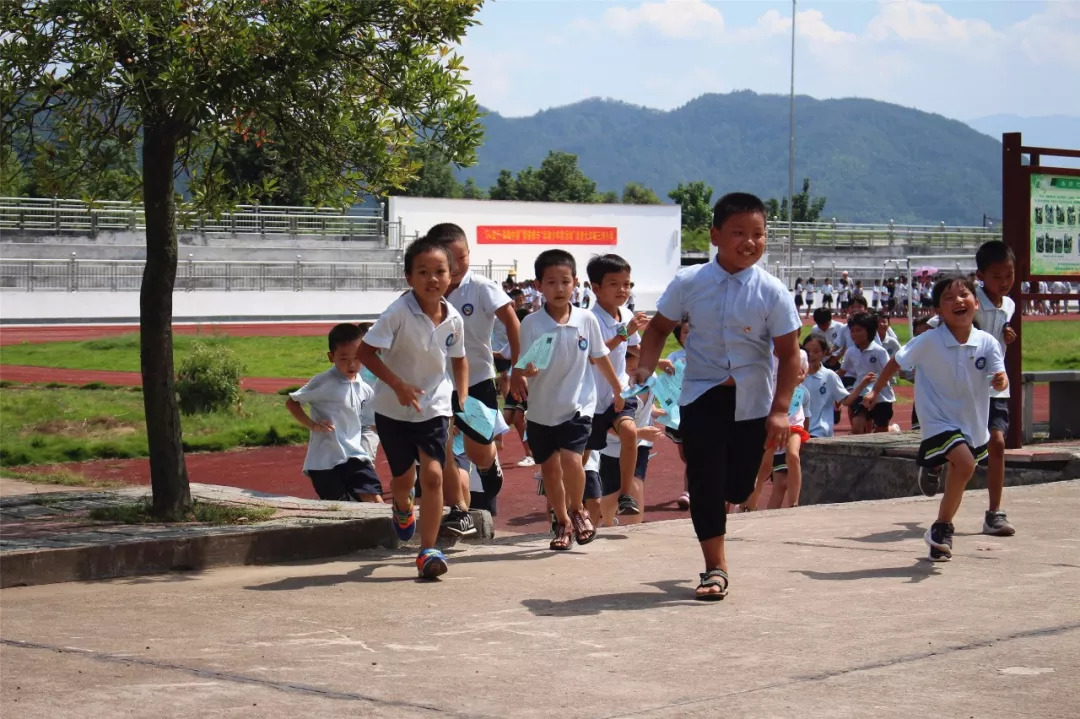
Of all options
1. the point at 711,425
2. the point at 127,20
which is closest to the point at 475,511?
the point at 711,425

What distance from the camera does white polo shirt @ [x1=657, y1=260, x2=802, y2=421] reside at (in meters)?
6.20

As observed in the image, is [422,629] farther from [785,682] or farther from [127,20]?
[127,20]

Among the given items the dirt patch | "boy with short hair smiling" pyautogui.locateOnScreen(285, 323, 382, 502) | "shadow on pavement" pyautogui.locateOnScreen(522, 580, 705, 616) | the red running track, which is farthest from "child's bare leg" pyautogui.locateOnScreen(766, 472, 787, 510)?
the dirt patch

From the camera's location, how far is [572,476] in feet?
25.4

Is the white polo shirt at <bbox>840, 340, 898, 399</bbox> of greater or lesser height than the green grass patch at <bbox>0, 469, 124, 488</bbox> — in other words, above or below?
above

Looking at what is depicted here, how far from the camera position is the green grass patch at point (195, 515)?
26.5ft

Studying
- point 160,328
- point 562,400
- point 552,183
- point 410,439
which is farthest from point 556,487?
point 552,183

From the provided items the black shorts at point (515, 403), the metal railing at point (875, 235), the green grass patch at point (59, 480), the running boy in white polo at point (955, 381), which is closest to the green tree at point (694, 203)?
the metal railing at point (875, 235)

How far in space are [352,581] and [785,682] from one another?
291 cm

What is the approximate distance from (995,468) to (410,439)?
133 inches

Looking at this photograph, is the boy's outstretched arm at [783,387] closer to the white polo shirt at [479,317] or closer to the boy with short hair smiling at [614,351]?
the white polo shirt at [479,317]

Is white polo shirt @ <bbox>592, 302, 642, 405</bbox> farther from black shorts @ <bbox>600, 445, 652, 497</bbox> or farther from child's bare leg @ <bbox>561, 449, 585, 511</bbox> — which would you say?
child's bare leg @ <bbox>561, 449, 585, 511</bbox>

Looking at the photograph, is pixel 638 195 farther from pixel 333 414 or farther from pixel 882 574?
pixel 882 574

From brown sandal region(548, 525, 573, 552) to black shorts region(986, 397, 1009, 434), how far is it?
8.34 ft
